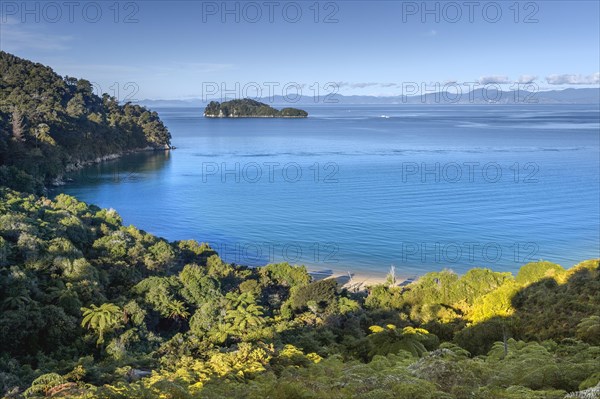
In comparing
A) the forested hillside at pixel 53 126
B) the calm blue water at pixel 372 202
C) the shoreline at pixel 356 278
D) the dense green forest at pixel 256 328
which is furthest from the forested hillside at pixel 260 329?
the forested hillside at pixel 53 126

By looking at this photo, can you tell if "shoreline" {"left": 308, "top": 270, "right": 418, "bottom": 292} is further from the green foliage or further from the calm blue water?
the green foliage

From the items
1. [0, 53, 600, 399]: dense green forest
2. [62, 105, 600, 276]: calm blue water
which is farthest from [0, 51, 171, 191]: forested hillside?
[0, 53, 600, 399]: dense green forest

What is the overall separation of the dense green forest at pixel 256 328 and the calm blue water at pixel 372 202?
10.7m

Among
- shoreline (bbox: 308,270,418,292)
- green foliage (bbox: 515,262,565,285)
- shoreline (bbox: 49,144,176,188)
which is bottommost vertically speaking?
shoreline (bbox: 308,270,418,292)

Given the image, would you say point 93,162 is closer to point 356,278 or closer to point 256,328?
point 356,278

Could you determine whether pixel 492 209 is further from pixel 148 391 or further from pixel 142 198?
pixel 148 391

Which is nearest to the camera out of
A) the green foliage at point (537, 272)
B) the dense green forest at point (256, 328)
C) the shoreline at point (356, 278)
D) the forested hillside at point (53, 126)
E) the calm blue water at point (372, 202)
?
the dense green forest at point (256, 328)

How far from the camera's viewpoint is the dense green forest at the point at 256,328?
8.68 meters

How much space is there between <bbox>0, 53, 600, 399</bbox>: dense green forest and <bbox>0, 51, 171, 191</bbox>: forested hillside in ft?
86.7

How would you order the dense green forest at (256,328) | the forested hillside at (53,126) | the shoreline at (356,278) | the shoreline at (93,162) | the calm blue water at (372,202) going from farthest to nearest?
1. the shoreline at (93,162)
2. the forested hillside at (53,126)
3. the calm blue water at (372,202)
4. the shoreline at (356,278)
5. the dense green forest at (256,328)

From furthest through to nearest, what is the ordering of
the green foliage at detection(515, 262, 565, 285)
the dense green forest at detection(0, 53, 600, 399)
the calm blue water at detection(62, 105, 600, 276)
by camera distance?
the calm blue water at detection(62, 105, 600, 276), the green foliage at detection(515, 262, 565, 285), the dense green forest at detection(0, 53, 600, 399)

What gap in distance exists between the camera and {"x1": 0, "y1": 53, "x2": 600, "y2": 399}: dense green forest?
28.5 feet

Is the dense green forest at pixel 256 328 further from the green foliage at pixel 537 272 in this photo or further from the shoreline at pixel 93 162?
the shoreline at pixel 93 162

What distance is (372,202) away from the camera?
52.7m
